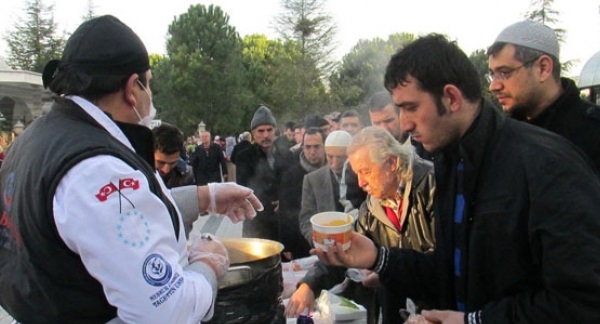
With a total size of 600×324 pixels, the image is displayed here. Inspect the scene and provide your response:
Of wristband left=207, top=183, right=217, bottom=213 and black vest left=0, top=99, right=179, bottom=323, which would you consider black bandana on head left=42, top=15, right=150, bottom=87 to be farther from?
wristband left=207, top=183, right=217, bottom=213

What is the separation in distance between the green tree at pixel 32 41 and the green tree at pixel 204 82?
10.3m

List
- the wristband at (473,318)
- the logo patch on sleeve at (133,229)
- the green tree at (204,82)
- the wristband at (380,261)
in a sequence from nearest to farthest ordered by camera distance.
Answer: the logo patch on sleeve at (133,229), the wristband at (473,318), the wristband at (380,261), the green tree at (204,82)

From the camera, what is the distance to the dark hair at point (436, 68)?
63.6 inches

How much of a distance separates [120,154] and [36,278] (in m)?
0.43

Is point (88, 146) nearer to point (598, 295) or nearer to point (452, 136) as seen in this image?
point (452, 136)

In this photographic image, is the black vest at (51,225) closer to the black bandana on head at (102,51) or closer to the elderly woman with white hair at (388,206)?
the black bandana on head at (102,51)

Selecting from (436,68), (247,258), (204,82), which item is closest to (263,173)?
(247,258)

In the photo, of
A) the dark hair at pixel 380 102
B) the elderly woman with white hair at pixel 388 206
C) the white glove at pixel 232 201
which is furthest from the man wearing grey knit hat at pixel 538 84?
the dark hair at pixel 380 102

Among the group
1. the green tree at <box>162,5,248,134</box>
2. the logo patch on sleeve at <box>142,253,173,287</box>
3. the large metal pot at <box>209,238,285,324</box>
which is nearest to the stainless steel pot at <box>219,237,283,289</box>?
the large metal pot at <box>209,238,285,324</box>

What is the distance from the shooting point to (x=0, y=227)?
1.57m

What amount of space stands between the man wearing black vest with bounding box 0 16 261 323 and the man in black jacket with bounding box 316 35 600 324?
2.73 ft

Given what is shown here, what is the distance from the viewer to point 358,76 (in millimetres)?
41812

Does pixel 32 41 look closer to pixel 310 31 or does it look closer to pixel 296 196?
pixel 310 31

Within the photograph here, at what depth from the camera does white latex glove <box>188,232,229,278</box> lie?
1.62m
